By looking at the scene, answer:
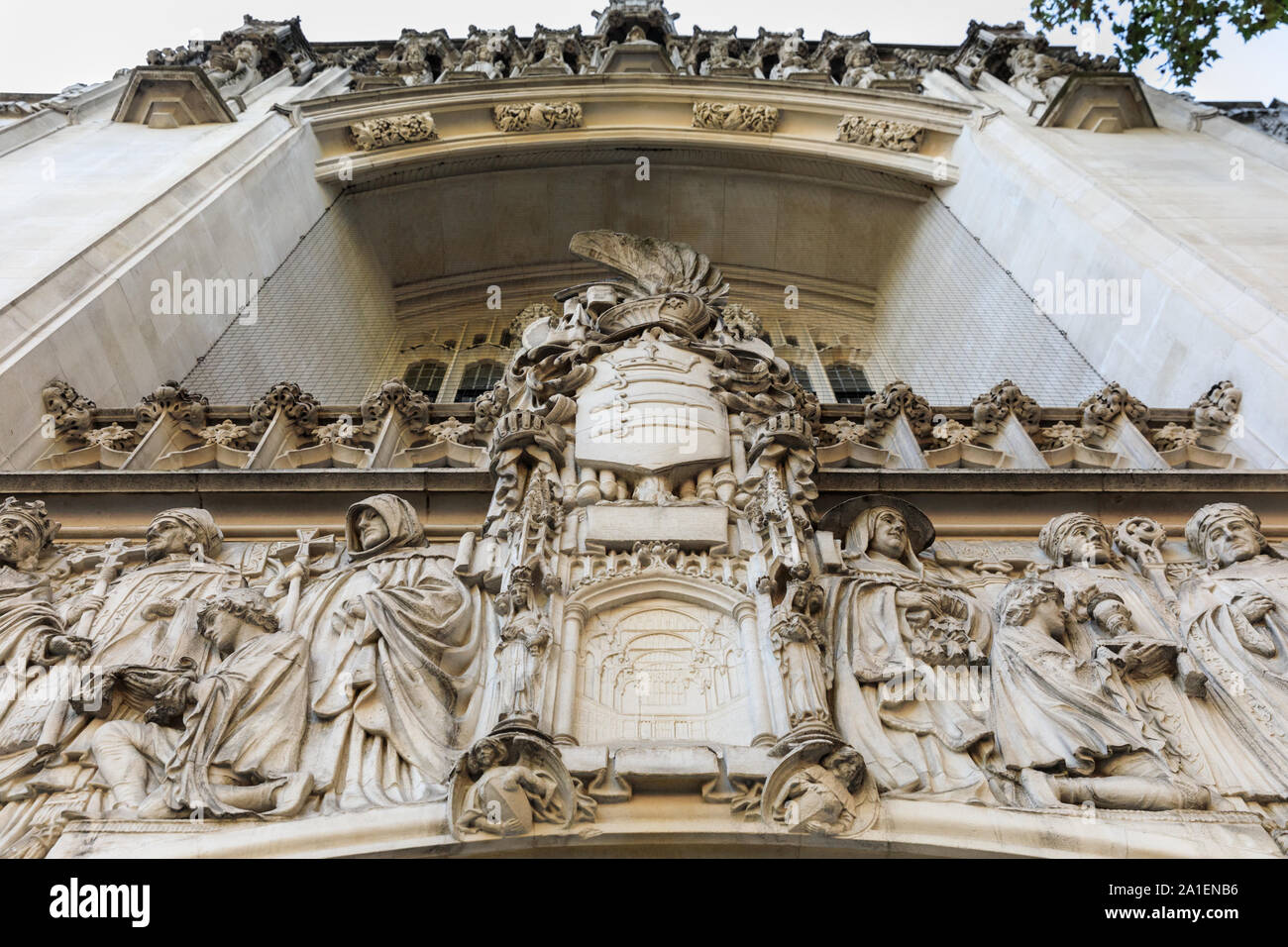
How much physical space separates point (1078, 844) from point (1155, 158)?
13.6 m

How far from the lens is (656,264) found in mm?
12867

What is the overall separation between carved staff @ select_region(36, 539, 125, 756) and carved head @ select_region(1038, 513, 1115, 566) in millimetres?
6669

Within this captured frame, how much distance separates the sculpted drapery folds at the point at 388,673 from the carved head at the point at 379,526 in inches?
0.7

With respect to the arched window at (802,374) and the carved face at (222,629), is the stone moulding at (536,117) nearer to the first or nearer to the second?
the arched window at (802,374)

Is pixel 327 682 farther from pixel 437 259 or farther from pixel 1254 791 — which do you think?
pixel 437 259

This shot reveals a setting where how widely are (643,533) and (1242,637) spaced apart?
3792 mm

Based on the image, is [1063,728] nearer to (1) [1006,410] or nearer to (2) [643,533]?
(2) [643,533]

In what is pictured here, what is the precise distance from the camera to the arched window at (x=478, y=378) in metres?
19.0

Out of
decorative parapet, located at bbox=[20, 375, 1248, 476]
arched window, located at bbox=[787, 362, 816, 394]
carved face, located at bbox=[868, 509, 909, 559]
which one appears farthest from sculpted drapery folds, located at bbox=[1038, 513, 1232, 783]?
arched window, located at bbox=[787, 362, 816, 394]

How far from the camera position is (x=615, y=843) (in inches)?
216

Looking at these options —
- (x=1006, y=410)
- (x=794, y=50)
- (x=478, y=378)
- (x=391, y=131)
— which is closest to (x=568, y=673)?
(x=1006, y=410)

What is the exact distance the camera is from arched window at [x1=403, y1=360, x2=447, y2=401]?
19.2 metres

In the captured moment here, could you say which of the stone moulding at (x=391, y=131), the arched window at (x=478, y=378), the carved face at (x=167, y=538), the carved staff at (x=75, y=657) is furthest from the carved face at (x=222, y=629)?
the stone moulding at (x=391, y=131)

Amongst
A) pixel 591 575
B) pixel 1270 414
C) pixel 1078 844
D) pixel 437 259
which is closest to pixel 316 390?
pixel 437 259
